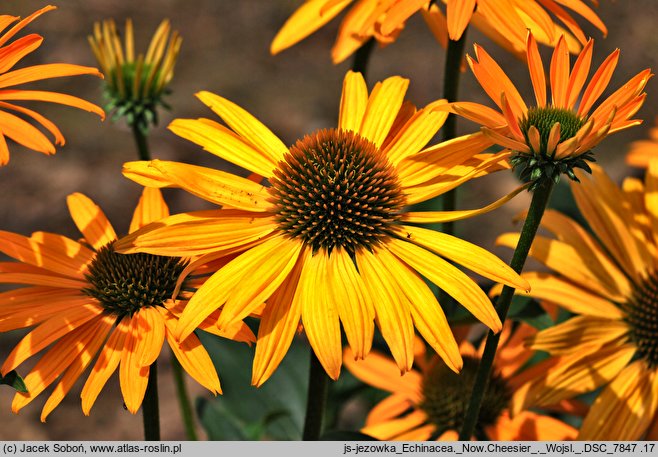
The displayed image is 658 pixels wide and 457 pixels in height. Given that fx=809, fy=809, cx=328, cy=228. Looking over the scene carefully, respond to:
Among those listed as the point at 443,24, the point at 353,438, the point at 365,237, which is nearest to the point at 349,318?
the point at 365,237

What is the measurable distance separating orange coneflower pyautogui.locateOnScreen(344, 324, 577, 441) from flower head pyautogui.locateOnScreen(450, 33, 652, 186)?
2.04 ft

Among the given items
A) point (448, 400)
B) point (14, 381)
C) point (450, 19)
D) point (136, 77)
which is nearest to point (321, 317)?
point (14, 381)

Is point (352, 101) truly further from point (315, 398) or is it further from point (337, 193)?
point (315, 398)

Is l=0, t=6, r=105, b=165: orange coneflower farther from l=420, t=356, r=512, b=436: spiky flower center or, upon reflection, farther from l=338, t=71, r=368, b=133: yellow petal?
l=420, t=356, r=512, b=436: spiky flower center

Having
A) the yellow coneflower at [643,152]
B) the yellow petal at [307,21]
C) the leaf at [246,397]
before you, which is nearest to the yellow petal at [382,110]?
the yellow petal at [307,21]

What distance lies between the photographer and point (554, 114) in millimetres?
972

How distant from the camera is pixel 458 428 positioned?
147cm

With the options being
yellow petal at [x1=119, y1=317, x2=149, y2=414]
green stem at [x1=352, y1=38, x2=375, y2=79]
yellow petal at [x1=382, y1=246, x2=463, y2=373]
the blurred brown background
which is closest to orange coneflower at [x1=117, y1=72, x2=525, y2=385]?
yellow petal at [x1=382, y1=246, x2=463, y2=373]

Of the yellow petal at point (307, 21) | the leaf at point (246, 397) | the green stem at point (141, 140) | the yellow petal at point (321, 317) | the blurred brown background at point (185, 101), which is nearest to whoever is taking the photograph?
the yellow petal at point (321, 317)

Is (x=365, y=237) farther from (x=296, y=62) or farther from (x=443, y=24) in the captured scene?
(x=296, y=62)

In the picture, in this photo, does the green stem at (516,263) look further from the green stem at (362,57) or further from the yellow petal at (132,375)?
the green stem at (362,57)

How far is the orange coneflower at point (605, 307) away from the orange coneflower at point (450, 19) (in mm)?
310

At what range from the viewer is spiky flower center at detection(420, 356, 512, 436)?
145 centimetres

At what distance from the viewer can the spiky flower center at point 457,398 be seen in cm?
145
